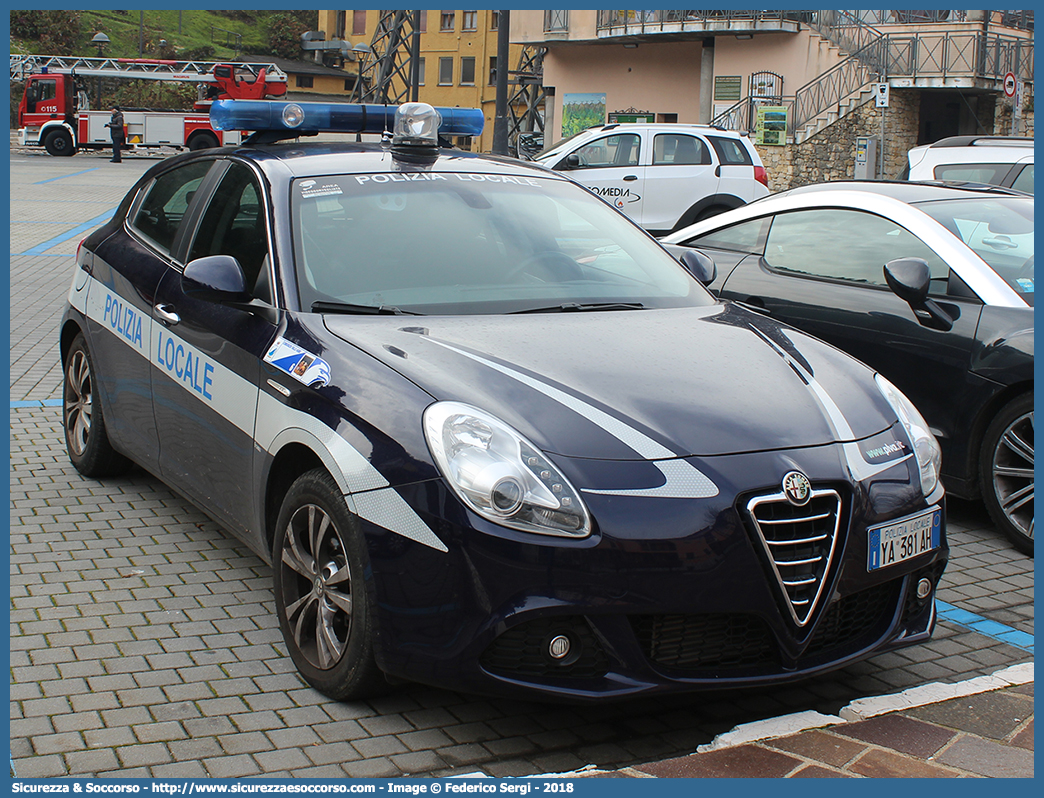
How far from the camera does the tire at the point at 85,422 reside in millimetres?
5555

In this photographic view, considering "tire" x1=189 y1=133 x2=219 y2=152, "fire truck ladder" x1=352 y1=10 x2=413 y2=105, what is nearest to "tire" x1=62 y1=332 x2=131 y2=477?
"tire" x1=189 y1=133 x2=219 y2=152

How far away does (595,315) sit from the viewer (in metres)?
4.04

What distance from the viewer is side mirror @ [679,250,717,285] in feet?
15.8

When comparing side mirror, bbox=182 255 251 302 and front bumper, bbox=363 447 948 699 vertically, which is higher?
side mirror, bbox=182 255 251 302

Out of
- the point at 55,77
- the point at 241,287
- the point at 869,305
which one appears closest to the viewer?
the point at 241,287

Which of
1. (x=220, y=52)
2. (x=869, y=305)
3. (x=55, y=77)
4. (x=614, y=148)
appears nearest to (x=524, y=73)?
(x=55, y=77)

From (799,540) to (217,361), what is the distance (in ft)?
7.10

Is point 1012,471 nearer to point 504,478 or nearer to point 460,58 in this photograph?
point 504,478

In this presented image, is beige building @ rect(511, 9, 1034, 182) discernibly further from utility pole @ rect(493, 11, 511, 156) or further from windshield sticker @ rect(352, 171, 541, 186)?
windshield sticker @ rect(352, 171, 541, 186)

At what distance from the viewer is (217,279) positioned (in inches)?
156

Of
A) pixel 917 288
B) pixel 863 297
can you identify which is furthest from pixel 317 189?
pixel 863 297

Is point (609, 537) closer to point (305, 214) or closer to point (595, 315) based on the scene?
point (595, 315)

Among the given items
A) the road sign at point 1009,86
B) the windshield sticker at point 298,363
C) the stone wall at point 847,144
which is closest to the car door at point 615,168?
the road sign at point 1009,86

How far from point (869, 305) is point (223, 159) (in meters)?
3.17
